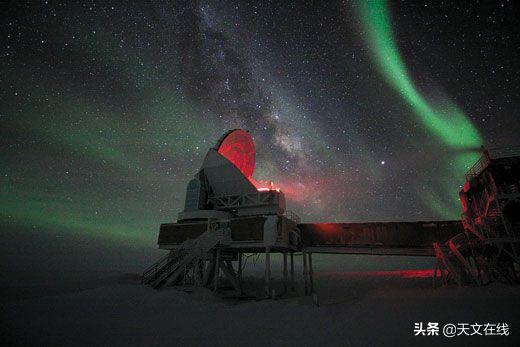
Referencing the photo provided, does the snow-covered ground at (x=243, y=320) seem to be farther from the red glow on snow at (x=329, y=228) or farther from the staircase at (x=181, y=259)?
the red glow on snow at (x=329, y=228)

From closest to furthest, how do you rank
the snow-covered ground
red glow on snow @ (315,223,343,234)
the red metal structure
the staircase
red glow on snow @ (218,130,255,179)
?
the snow-covered ground → the red metal structure → the staircase → red glow on snow @ (315,223,343,234) → red glow on snow @ (218,130,255,179)

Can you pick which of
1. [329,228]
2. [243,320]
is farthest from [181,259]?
[329,228]

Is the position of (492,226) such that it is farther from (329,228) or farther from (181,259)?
(181,259)

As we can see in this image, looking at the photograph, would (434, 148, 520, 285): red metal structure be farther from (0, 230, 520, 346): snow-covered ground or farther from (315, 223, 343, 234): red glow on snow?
(315, 223, 343, 234): red glow on snow

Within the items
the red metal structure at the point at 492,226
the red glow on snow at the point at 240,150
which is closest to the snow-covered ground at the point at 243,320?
the red metal structure at the point at 492,226

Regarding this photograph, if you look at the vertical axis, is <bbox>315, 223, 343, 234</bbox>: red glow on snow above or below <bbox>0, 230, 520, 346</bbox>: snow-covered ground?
above

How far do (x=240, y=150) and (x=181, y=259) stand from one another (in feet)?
51.8

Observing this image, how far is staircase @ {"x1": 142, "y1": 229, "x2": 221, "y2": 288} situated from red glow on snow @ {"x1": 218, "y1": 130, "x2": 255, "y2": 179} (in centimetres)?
1058

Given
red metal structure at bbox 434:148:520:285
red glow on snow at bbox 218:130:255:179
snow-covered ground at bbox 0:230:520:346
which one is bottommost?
snow-covered ground at bbox 0:230:520:346

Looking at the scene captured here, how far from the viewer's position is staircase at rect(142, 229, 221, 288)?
20266mm

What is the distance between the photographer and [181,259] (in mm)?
21641

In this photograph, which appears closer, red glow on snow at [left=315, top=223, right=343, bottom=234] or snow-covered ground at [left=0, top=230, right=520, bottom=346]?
snow-covered ground at [left=0, top=230, right=520, bottom=346]

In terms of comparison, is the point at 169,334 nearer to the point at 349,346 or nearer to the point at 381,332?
the point at 349,346

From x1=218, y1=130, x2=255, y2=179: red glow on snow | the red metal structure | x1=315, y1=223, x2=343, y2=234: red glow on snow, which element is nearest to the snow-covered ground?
the red metal structure
